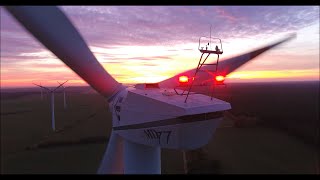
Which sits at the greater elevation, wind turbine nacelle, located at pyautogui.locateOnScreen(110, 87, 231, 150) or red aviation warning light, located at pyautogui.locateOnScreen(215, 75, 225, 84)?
red aviation warning light, located at pyautogui.locateOnScreen(215, 75, 225, 84)

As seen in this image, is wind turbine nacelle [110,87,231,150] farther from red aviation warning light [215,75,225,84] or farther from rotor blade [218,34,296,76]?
rotor blade [218,34,296,76]

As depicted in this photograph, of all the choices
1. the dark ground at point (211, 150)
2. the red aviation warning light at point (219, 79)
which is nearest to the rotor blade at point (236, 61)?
the red aviation warning light at point (219, 79)

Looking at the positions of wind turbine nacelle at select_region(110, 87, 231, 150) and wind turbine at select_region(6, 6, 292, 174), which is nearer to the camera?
wind turbine at select_region(6, 6, 292, 174)

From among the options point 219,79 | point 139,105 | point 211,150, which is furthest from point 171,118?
point 211,150

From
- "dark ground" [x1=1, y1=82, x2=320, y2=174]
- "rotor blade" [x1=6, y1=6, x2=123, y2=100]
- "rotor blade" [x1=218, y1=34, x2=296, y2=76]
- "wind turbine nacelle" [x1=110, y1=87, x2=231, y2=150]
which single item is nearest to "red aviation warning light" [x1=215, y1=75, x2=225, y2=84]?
"wind turbine nacelle" [x1=110, y1=87, x2=231, y2=150]

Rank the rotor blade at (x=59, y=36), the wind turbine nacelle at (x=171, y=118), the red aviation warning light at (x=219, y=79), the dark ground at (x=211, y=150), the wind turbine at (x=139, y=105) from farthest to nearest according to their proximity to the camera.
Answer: the dark ground at (x=211, y=150) → the red aviation warning light at (x=219, y=79) → the wind turbine nacelle at (x=171, y=118) → the wind turbine at (x=139, y=105) → the rotor blade at (x=59, y=36)

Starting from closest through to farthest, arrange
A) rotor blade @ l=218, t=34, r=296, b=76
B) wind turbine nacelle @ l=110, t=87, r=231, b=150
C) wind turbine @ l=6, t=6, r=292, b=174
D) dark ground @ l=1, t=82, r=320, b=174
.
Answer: wind turbine @ l=6, t=6, r=292, b=174
wind turbine nacelle @ l=110, t=87, r=231, b=150
rotor blade @ l=218, t=34, r=296, b=76
dark ground @ l=1, t=82, r=320, b=174

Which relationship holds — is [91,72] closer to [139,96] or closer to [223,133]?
[139,96]

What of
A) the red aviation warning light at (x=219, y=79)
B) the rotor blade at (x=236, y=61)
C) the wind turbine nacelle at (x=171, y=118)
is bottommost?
the wind turbine nacelle at (x=171, y=118)

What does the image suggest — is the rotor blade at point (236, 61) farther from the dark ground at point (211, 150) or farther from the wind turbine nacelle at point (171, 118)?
the dark ground at point (211, 150)
